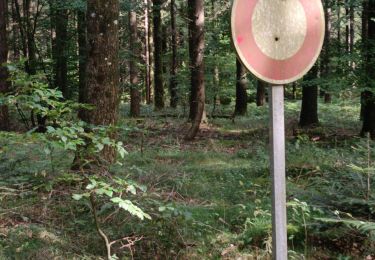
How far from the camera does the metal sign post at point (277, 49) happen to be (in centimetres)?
296

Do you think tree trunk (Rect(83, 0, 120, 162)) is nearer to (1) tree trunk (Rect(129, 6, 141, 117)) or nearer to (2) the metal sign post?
(2) the metal sign post

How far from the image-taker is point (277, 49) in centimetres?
306

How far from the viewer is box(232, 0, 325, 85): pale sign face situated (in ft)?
9.68

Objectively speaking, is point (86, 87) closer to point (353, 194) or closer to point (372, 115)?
point (353, 194)

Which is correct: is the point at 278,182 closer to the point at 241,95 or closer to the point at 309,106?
the point at 309,106

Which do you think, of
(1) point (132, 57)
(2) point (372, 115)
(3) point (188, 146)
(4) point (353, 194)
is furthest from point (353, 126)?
(4) point (353, 194)

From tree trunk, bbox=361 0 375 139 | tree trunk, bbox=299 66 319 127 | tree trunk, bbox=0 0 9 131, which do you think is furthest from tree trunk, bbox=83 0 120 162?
tree trunk, bbox=299 66 319 127

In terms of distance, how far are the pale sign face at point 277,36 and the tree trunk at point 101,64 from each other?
386 cm

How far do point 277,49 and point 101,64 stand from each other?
3.91m

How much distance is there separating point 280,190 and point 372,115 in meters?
8.70

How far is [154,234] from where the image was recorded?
15.3 feet

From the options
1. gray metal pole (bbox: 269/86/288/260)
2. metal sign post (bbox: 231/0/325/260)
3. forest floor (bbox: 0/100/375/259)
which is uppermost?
metal sign post (bbox: 231/0/325/260)

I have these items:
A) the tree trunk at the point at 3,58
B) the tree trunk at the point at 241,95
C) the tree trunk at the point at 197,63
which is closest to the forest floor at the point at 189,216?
the tree trunk at the point at 197,63

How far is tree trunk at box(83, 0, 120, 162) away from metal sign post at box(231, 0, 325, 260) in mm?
3838
